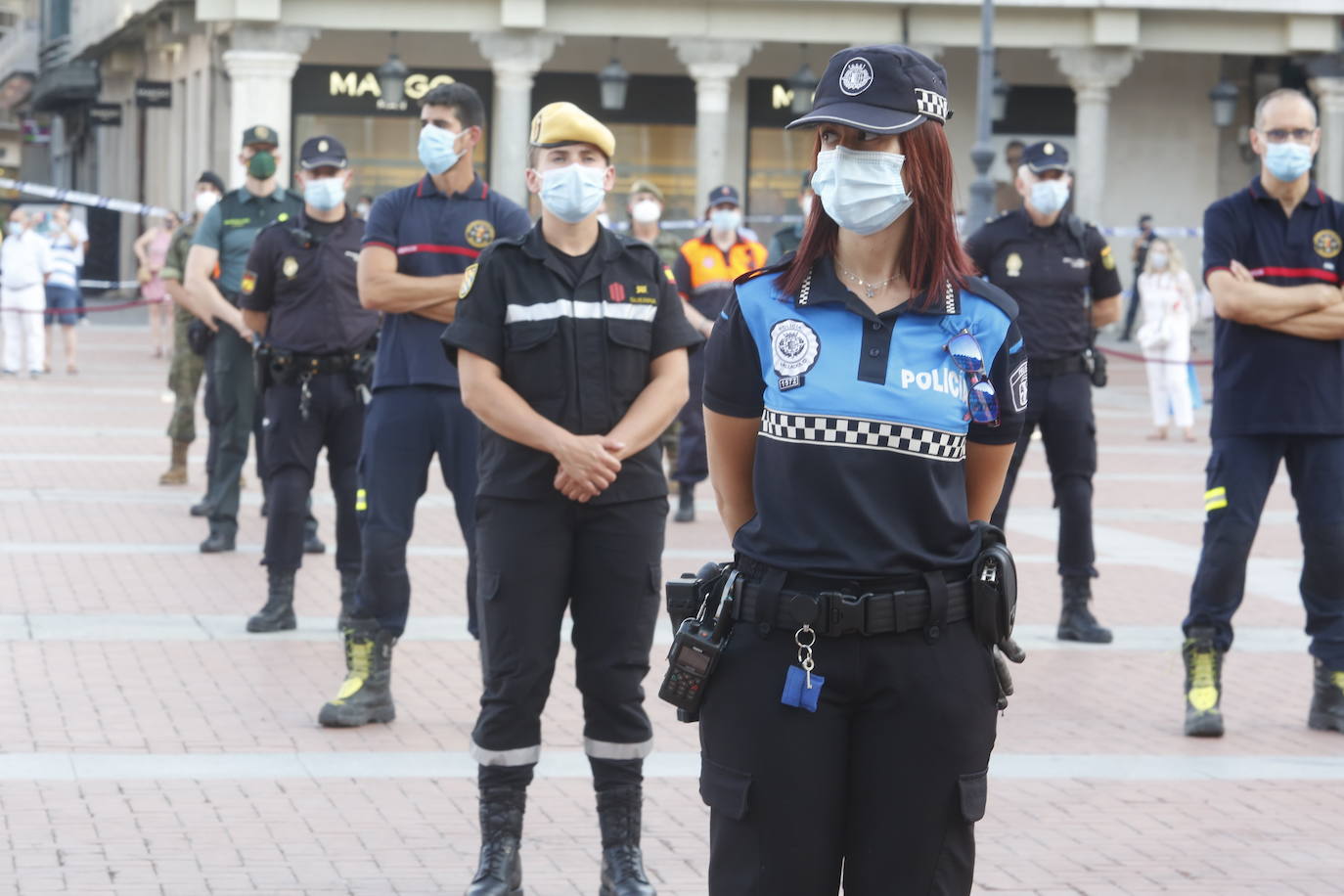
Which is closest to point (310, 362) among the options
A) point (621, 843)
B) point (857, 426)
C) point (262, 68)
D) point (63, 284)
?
point (621, 843)

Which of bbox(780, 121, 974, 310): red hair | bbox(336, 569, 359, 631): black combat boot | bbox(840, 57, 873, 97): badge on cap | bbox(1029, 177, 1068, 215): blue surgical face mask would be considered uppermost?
bbox(840, 57, 873, 97): badge on cap

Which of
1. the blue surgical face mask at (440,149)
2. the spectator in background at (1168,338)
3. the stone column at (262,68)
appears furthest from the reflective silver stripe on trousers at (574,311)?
the stone column at (262,68)

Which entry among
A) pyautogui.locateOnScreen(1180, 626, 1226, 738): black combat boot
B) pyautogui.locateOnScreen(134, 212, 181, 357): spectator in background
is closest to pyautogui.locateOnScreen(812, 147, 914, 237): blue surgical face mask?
pyautogui.locateOnScreen(1180, 626, 1226, 738): black combat boot

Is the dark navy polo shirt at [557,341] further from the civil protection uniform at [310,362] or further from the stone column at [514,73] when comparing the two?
the stone column at [514,73]

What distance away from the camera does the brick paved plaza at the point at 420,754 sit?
19.2 feet

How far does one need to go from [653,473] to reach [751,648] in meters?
2.11

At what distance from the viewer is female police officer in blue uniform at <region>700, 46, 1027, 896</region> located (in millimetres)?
3568

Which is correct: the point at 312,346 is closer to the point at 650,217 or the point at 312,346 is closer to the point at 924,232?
the point at 924,232

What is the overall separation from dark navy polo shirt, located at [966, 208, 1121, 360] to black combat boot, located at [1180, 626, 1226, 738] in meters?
1.84

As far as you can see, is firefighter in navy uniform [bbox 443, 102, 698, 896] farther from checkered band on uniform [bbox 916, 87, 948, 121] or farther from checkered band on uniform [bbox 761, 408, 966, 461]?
checkered band on uniform [bbox 916, 87, 948, 121]

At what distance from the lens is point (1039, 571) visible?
11.7 meters

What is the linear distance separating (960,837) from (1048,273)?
235 inches

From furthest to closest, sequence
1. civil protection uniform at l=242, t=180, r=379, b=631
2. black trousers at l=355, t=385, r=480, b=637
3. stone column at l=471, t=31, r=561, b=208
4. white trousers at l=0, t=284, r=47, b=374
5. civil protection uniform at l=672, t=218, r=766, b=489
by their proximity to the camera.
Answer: stone column at l=471, t=31, r=561, b=208, white trousers at l=0, t=284, r=47, b=374, civil protection uniform at l=672, t=218, r=766, b=489, civil protection uniform at l=242, t=180, r=379, b=631, black trousers at l=355, t=385, r=480, b=637

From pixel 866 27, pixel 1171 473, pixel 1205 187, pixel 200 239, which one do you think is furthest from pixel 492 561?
pixel 1205 187
